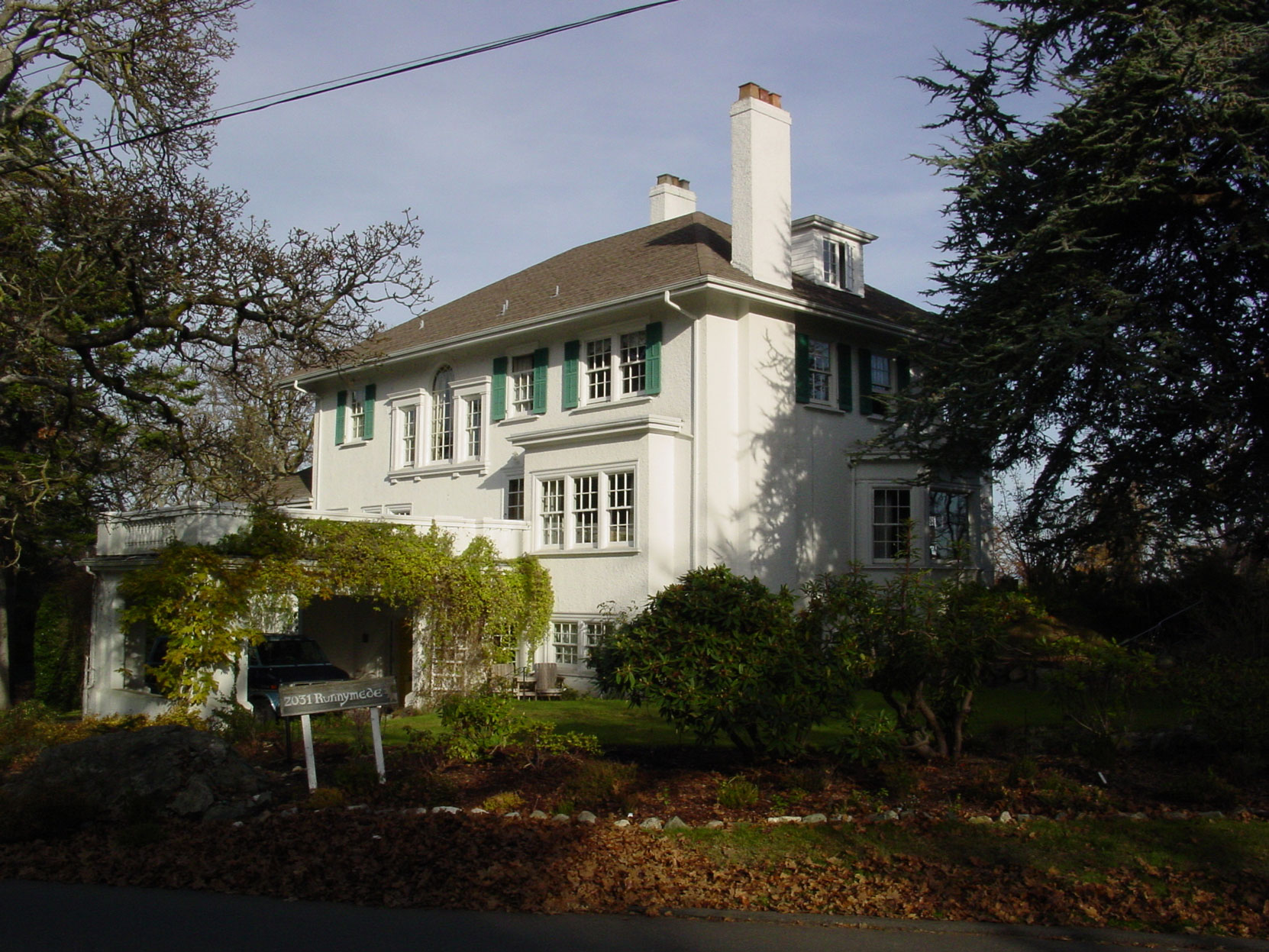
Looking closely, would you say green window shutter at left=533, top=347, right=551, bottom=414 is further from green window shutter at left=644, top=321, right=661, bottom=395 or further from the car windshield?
the car windshield

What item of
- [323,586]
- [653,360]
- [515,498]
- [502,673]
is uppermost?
[653,360]

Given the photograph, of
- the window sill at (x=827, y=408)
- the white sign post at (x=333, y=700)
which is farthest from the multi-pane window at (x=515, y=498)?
the white sign post at (x=333, y=700)

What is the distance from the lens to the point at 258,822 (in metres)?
9.39

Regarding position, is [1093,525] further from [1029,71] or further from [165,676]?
[165,676]

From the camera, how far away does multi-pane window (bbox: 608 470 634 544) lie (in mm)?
21453

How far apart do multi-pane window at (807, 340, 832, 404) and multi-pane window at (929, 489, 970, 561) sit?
9.83ft

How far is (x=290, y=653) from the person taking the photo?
19.2 meters

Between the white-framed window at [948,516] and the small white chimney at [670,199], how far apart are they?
9820 mm

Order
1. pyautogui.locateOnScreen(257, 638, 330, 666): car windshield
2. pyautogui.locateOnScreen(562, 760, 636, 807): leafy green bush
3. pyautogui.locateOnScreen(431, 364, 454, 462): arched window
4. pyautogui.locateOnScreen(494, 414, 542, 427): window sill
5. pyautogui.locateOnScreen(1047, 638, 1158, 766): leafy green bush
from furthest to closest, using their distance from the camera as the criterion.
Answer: pyautogui.locateOnScreen(431, 364, 454, 462): arched window < pyautogui.locateOnScreen(494, 414, 542, 427): window sill < pyautogui.locateOnScreen(257, 638, 330, 666): car windshield < pyautogui.locateOnScreen(1047, 638, 1158, 766): leafy green bush < pyautogui.locateOnScreen(562, 760, 636, 807): leafy green bush

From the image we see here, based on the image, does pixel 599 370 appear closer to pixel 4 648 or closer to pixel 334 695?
pixel 334 695

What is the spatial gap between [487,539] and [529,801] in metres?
12.0

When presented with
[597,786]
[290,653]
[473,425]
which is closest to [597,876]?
[597,786]

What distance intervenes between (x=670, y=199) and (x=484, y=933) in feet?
78.6

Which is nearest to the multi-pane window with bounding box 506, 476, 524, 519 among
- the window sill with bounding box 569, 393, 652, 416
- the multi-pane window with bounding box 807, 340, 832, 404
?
the window sill with bounding box 569, 393, 652, 416
